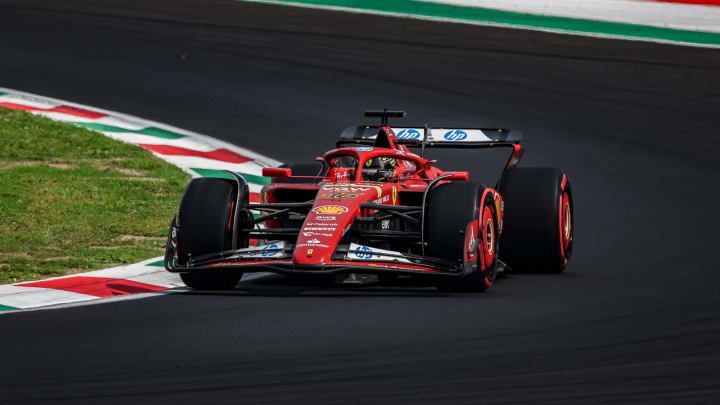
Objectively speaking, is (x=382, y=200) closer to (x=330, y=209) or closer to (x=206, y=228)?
(x=330, y=209)

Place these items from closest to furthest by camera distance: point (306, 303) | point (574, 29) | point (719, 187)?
point (306, 303), point (719, 187), point (574, 29)

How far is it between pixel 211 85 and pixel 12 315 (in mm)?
11426

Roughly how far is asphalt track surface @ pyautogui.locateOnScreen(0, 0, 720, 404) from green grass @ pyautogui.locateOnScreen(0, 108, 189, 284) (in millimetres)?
1558

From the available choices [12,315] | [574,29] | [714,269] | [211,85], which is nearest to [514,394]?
[12,315]

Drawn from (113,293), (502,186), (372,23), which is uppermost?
(372,23)

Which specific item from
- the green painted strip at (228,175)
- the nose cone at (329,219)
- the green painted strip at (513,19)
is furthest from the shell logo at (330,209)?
the green painted strip at (513,19)

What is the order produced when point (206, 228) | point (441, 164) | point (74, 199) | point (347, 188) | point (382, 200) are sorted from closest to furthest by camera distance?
1. point (206, 228)
2. point (347, 188)
3. point (382, 200)
4. point (74, 199)
5. point (441, 164)

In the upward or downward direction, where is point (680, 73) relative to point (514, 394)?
upward

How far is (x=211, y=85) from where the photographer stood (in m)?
20.1

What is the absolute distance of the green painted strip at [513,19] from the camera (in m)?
22.2

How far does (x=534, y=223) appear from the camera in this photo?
11.4 metres

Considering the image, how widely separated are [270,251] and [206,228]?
630 mm

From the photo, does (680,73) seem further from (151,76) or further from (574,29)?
(151,76)

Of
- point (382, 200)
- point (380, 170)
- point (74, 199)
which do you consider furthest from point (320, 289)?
point (74, 199)
